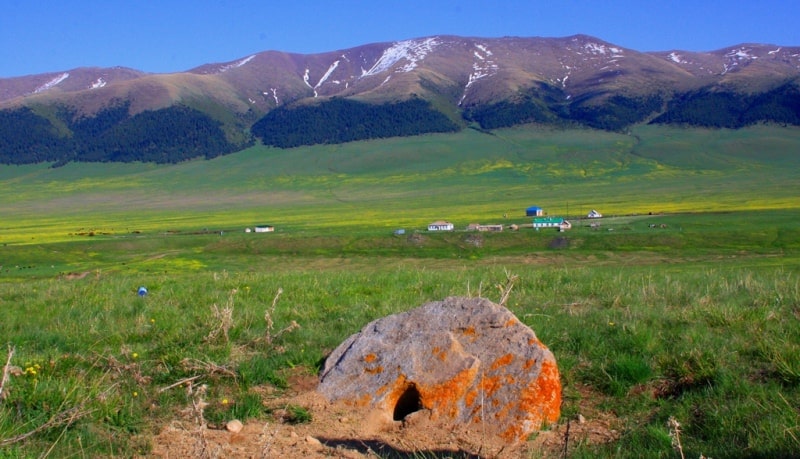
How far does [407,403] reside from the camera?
290 inches

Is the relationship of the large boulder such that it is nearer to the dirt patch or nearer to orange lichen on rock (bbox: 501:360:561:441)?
orange lichen on rock (bbox: 501:360:561:441)

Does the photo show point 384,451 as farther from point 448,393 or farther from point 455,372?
point 455,372

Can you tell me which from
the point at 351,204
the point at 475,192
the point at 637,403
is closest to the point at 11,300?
the point at 637,403

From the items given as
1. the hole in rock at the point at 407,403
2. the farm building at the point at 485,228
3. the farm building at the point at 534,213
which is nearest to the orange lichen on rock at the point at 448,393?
the hole in rock at the point at 407,403

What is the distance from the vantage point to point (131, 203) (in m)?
152

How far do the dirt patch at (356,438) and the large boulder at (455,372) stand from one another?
15cm

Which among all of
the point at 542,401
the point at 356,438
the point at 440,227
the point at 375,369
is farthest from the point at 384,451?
the point at 440,227

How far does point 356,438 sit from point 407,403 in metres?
0.90

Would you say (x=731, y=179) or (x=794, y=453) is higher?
(x=794, y=453)

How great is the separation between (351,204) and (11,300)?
116 meters

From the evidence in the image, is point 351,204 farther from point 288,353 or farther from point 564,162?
A: point 288,353

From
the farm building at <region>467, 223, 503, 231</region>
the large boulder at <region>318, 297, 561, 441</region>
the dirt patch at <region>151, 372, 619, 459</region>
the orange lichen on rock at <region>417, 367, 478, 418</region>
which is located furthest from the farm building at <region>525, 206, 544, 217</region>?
the dirt patch at <region>151, 372, 619, 459</region>

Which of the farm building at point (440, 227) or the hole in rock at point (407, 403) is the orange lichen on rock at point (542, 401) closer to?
the hole in rock at point (407, 403)

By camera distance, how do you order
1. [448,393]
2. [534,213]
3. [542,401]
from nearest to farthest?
[542,401] < [448,393] < [534,213]
